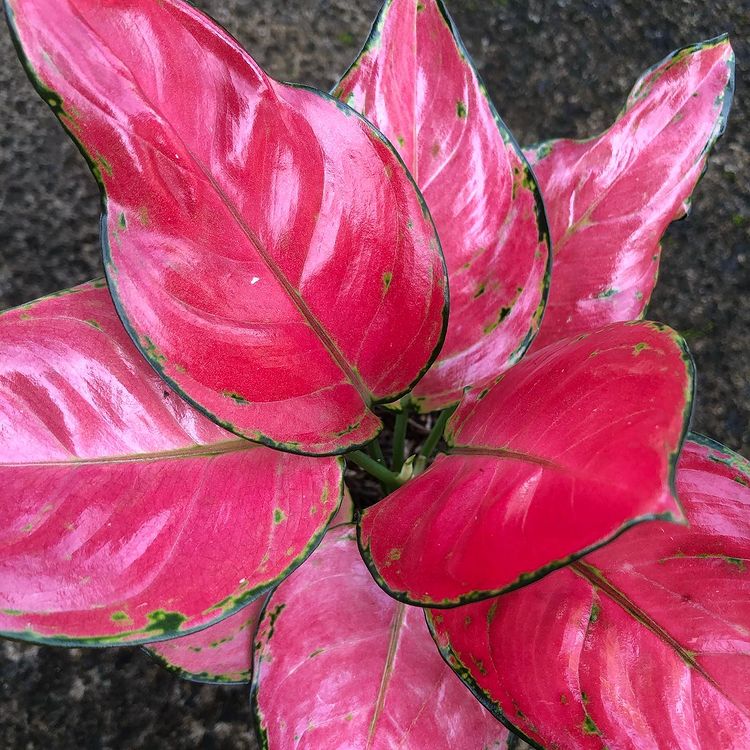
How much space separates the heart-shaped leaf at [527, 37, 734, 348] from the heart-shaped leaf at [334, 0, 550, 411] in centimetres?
9

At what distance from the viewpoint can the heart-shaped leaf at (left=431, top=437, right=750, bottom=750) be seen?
505 millimetres

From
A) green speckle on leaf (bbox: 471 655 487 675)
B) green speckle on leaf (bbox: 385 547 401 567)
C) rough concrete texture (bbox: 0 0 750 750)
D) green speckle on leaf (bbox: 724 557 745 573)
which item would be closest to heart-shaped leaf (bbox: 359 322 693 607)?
green speckle on leaf (bbox: 385 547 401 567)

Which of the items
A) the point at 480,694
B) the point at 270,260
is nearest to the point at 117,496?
the point at 270,260

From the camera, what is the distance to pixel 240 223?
47 centimetres

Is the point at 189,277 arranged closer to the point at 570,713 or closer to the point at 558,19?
the point at 570,713

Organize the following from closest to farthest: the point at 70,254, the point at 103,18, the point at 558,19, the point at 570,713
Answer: the point at 103,18 → the point at 570,713 → the point at 70,254 → the point at 558,19

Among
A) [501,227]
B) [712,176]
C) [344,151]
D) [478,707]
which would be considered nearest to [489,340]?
[501,227]

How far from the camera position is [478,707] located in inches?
25.3

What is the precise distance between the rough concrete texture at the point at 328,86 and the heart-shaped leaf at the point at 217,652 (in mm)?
185

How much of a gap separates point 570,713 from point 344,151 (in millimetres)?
440

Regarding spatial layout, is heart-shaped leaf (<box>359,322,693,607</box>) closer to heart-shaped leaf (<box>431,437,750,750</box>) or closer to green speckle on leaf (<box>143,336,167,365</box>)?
heart-shaped leaf (<box>431,437,750,750</box>)

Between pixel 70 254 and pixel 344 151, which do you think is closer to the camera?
pixel 344 151

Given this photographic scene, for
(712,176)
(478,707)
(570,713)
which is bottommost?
(478,707)

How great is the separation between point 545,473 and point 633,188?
374 mm
